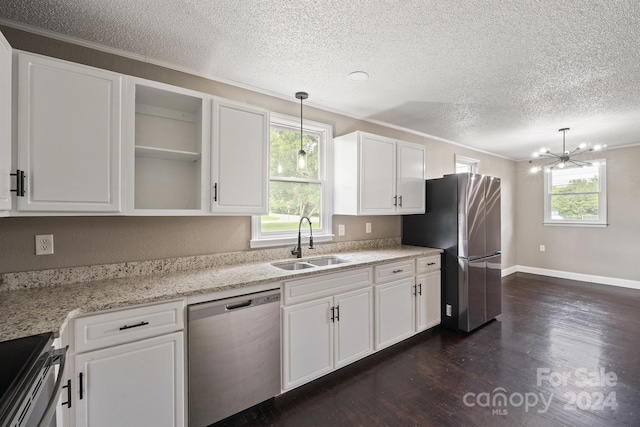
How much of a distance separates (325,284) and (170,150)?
4.94 feet

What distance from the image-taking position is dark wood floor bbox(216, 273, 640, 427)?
196 cm

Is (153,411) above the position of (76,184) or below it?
below

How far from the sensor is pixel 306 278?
87.5 inches

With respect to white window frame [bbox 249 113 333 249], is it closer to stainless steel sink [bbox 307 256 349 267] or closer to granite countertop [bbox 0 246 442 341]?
stainless steel sink [bbox 307 256 349 267]

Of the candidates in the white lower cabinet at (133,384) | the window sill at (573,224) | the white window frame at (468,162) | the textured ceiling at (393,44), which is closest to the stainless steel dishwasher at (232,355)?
the white lower cabinet at (133,384)

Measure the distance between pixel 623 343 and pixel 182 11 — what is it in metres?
4.80

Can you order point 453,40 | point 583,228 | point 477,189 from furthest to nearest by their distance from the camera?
point 583,228, point 477,189, point 453,40

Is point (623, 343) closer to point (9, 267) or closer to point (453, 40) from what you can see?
point (453, 40)

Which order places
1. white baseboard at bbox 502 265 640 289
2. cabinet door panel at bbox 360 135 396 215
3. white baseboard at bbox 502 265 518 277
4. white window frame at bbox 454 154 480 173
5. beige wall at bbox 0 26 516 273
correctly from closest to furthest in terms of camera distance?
beige wall at bbox 0 26 516 273
cabinet door panel at bbox 360 135 396 215
white window frame at bbox 454 154 480 173
white baseboard at bbox 502 265 640 289
white baseboard at bbox 502 265 518 277

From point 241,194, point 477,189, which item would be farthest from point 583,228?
point 241,194

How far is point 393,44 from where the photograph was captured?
1.98 m

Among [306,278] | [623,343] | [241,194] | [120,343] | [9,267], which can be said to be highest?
[241,194]

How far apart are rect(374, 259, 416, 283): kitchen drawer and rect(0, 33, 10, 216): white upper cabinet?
8.15 ft

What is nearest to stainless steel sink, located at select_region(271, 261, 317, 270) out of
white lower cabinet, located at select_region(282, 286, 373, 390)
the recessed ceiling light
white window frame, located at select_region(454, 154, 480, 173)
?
white lower cabinet, located at select_region(282, 286, 373, 390)
